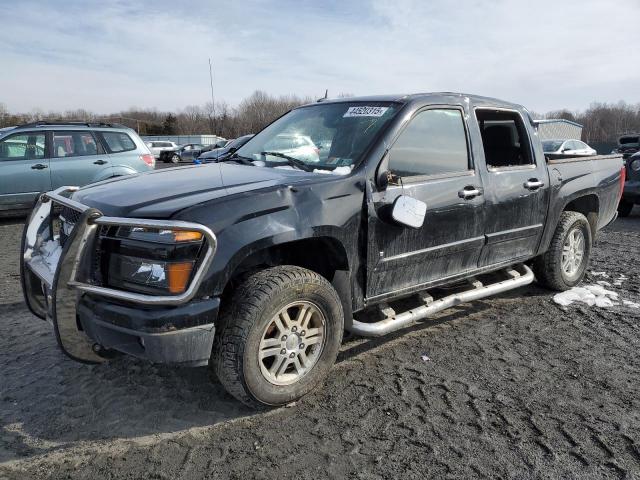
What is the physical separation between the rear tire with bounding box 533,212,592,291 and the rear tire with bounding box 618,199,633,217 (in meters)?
5.56

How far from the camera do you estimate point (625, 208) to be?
987cm

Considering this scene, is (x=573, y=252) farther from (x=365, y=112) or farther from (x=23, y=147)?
(x=23, y=147)

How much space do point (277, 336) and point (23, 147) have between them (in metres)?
7.92

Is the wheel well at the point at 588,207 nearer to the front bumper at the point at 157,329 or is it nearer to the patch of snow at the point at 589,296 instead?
the patch of snow at the point at 589,296

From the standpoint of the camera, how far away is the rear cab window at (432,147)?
3.31 meters

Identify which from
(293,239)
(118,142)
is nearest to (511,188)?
(293,239)

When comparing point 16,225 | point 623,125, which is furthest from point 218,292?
point 623,125

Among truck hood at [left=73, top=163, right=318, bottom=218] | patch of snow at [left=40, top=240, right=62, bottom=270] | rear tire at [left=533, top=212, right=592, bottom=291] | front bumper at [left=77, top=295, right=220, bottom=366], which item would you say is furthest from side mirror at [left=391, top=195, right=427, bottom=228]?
rear tire at [left=533, top=212, right=592, bottom=291]

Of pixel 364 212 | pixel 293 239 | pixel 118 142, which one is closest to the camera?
pixel 293 239

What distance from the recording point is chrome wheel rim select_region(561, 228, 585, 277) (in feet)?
16.0

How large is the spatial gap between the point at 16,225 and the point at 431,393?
863 centimetres

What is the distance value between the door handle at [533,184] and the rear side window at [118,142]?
7526mm

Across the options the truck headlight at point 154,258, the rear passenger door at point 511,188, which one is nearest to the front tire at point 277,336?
the truck headlight at point 154,258

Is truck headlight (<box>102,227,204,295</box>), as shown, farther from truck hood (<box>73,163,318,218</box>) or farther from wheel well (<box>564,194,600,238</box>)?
wheel well (<box>564,194,600,238</box>)
